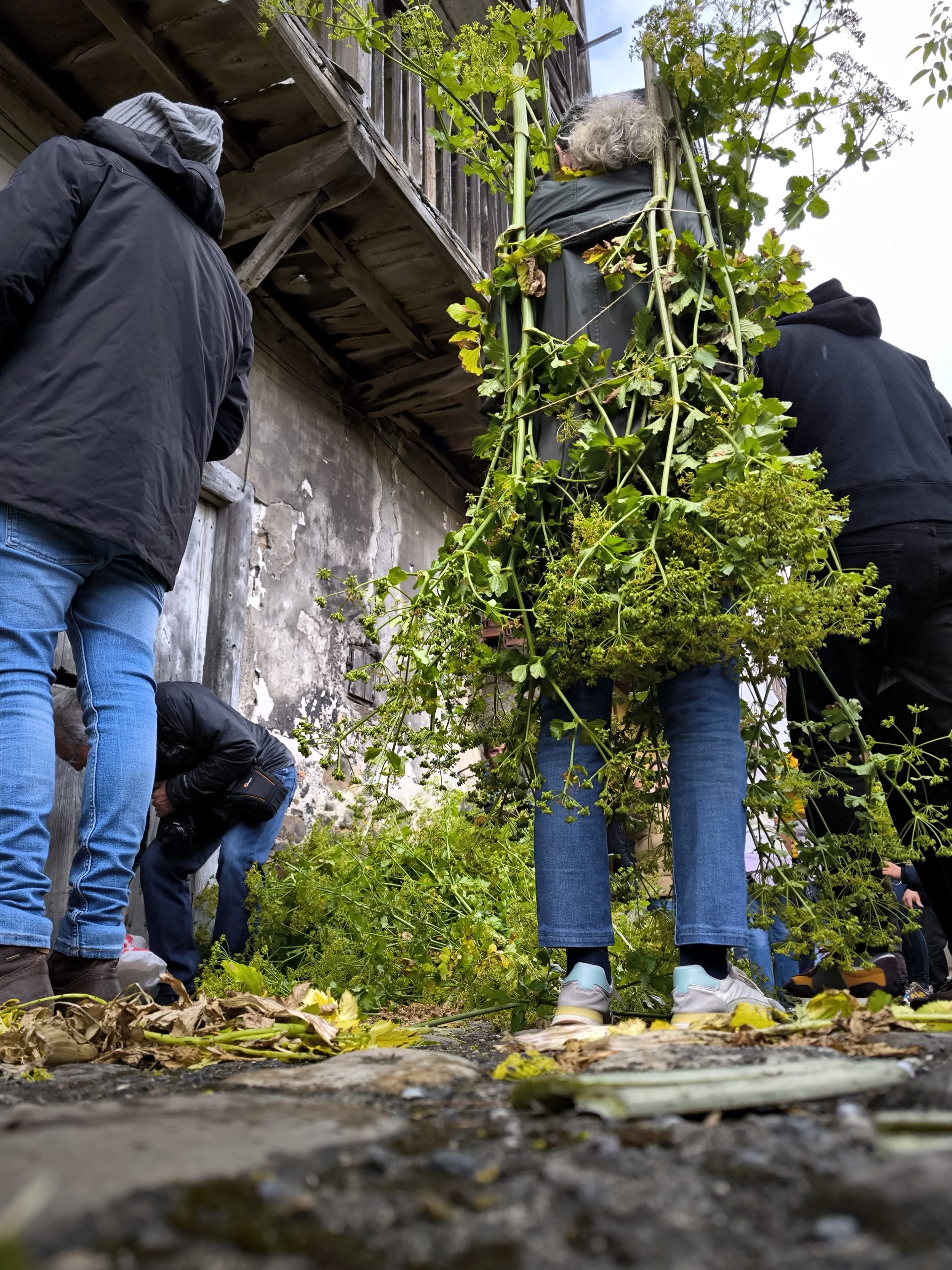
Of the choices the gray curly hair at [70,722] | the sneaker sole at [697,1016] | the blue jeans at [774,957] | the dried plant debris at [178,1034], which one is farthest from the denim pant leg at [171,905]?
the sneaker sole at [697,1016]

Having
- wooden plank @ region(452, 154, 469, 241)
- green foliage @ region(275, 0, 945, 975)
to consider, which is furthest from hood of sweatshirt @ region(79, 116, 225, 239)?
wooden plank @ region(452, 154, 469, 241)

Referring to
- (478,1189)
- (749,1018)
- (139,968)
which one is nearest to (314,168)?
(139,968)

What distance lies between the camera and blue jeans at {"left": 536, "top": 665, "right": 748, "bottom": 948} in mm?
1702

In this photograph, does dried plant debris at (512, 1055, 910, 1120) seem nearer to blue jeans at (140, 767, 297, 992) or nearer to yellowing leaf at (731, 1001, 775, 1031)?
yellowing leaf at (731, 1001, 775, 1031)

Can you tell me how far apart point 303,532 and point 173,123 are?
3226 mm

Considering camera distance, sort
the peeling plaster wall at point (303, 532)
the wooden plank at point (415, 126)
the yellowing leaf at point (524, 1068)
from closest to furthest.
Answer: the yellowing leaf at point (524, 1068) < the peeling plaster wall at point (303, 532) < the wooden plank at point (415, 126)

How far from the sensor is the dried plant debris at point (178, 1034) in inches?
53.9

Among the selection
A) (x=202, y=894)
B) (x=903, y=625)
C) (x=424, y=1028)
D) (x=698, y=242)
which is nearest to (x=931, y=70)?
(x=698, y=242)

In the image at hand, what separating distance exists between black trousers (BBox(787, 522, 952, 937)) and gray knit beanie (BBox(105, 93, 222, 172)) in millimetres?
1880

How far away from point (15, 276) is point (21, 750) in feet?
3.07

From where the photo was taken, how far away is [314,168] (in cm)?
440

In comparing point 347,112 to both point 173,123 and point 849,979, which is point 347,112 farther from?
point 849,979

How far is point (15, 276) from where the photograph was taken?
1936 mm

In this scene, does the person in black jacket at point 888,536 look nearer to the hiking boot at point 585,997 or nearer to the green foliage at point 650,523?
the green foliage at point 650,523
